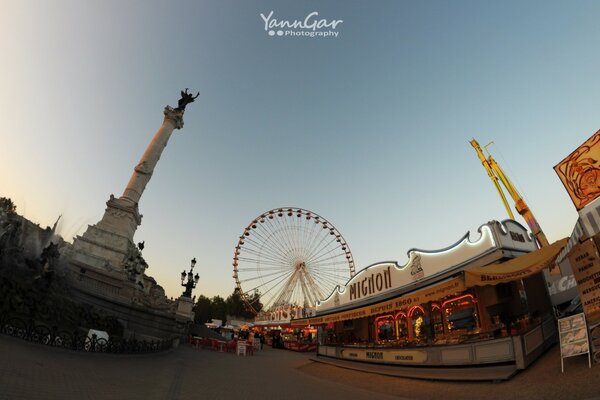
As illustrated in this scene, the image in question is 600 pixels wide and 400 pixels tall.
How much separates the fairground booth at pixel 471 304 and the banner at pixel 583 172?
230 cm

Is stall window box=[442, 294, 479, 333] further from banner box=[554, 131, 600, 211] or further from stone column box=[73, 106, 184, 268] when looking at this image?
stone column box=[73, 106, 184, 268]

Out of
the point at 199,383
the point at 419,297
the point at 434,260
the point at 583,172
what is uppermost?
the point at 583,172

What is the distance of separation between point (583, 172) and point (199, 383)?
1158cm

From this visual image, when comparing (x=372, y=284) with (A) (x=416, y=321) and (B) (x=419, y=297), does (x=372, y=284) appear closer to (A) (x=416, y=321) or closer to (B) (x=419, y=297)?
(A) (x=416, y=321)

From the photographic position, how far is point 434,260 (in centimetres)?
1286

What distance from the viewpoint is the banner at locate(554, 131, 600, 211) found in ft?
21.7

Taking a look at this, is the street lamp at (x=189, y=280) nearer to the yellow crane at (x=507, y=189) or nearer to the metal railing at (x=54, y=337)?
the metal railing at (x=54, y=337)

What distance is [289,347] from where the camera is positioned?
33500 millimetres

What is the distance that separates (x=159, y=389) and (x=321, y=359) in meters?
14.3

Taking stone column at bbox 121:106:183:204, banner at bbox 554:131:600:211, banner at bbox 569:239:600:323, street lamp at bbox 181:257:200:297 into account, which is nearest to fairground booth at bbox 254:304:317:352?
street lamp at bbox 181:257:200:297

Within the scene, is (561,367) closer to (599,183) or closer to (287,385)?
(599,183)

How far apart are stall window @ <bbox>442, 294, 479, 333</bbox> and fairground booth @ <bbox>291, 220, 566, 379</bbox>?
40 millimetres

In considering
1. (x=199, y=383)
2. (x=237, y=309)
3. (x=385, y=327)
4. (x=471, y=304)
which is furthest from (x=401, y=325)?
(x=237, y=309)

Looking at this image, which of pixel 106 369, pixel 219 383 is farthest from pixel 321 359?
pixel 106 369
